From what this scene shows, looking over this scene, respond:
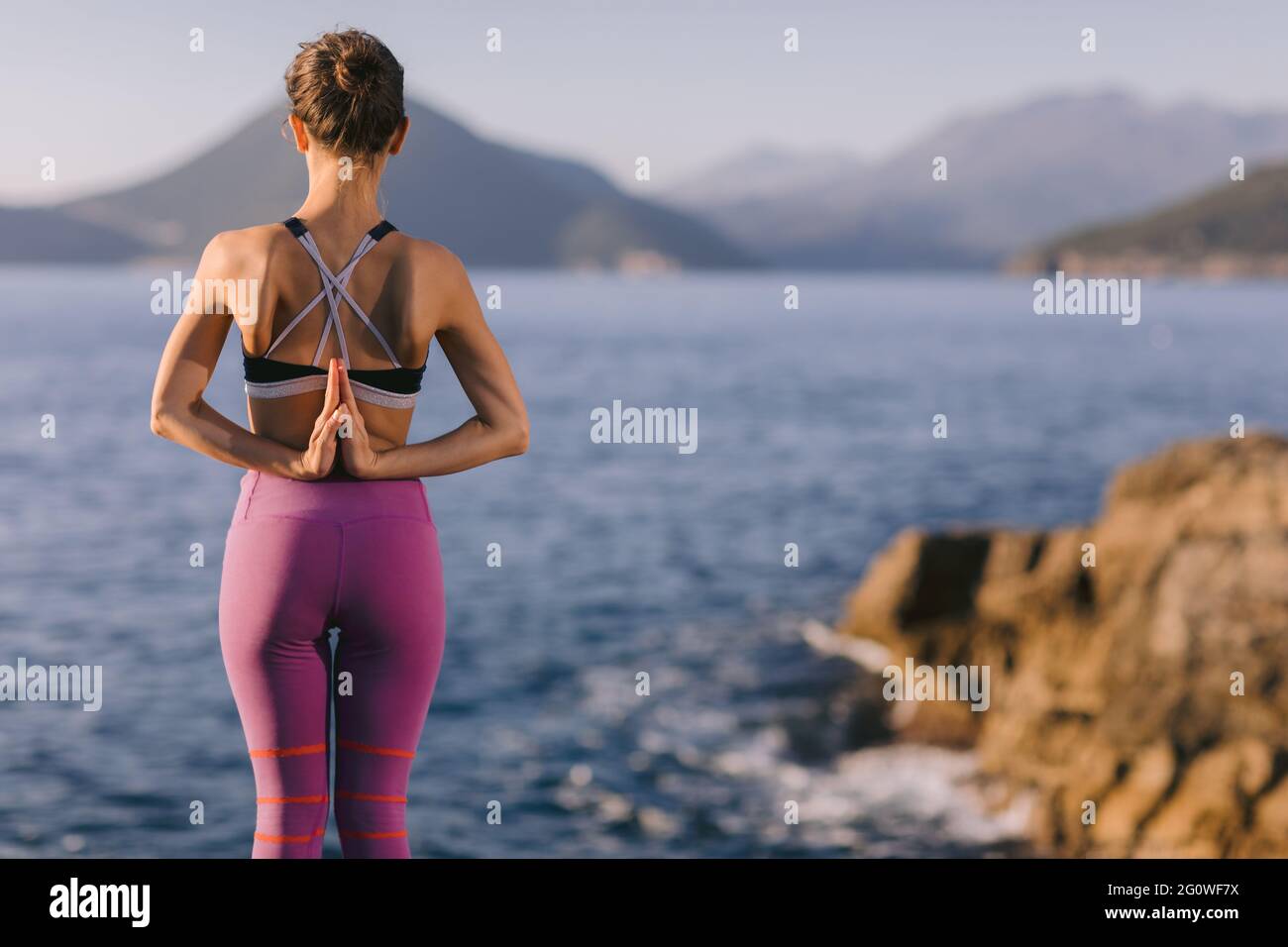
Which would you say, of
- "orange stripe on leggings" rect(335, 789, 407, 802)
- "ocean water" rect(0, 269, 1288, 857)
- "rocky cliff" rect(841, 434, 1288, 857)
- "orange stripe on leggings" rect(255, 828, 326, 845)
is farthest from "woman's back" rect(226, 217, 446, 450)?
"ocean water" rect(0, 269, 1288, 857)

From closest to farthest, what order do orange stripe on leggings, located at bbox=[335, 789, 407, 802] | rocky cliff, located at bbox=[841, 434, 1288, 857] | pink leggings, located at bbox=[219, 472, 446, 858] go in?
pink leggings, located at bbox=[219, 472, 446, 858] → orange stripe on leggings, located at bbox=[335, 789, 407, 802] → rocky cliff, located at bbox=[841, 434, 1288, 857]

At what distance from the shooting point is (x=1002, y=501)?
180ft

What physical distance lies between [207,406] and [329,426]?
0.44 metres

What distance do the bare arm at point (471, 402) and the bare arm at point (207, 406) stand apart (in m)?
0.12

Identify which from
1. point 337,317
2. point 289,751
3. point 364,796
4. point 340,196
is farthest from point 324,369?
point 364,796

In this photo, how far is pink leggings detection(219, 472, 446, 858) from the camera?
3.51 m

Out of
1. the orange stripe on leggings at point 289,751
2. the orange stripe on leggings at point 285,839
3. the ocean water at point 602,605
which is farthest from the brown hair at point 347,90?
the ocean water at point 602,605

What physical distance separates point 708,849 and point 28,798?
14961mm

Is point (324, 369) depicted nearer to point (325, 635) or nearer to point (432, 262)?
point (432, 262)

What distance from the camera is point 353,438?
3430mm

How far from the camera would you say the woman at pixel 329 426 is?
3.47 metres

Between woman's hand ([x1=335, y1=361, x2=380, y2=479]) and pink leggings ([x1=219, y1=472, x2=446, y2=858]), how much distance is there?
0.09 m

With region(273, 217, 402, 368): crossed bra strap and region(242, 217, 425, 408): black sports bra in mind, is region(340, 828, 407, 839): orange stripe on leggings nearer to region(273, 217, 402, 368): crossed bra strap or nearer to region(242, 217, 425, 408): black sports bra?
region(242, 217, 425, 408): black sports bra

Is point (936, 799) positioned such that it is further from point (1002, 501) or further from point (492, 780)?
point (1002, 501)
